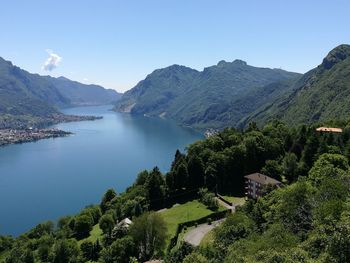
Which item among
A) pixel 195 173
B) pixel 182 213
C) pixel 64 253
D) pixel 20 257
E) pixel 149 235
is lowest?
pixel 20 257

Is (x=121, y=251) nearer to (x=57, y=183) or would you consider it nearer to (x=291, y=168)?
(x=291, y=168)

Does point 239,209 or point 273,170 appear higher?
point 273,170

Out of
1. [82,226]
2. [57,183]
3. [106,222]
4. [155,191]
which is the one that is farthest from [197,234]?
[57,183]

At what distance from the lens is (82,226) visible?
74.2 meters

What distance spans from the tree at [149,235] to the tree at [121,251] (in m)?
1.09

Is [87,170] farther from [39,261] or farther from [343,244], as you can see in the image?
[343,244]

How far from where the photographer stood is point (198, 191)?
7188 centimetres

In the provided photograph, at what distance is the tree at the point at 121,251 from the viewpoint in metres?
50.6

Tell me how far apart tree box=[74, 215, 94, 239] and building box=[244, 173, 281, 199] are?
103 feet

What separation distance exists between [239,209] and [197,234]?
7.13 m

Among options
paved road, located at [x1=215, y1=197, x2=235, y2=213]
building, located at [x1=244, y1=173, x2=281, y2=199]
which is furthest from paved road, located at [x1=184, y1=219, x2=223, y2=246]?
building, located at [x1=244, y1=173, x2=281, y2=199]

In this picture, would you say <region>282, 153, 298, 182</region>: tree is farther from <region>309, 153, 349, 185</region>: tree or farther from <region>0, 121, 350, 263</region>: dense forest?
<region>309, 153, 349, 185</region>: tree

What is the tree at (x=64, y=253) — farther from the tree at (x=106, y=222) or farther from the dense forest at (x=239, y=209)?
the tree at (x=106, y=222)

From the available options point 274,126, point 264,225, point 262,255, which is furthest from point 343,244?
→ point 274,126
